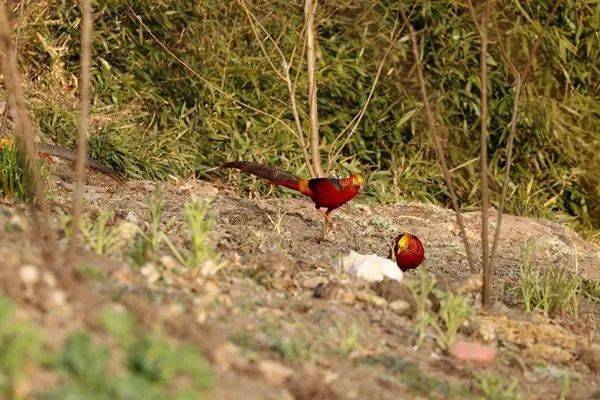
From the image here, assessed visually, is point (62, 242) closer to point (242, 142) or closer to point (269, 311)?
point (269, 311)

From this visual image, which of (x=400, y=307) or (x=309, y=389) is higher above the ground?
(x=309, y=389)

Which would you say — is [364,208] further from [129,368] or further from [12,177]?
[129,368]

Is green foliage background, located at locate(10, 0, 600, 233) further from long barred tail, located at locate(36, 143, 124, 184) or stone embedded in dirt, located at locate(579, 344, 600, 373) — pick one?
stone embedded in dirt, located at locate(579, 344, 600, 373)

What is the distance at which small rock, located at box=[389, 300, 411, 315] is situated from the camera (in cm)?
388

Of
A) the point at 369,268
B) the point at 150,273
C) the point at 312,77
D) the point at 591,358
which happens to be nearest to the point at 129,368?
the point at 150,273

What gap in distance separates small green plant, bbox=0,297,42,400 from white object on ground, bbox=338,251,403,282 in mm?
1787

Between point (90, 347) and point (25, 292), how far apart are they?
1.43 feet

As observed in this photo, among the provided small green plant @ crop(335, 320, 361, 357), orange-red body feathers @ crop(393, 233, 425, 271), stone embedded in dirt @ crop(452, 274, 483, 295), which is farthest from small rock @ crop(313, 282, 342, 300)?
orange-red body feathers @ crop(393, 233, 425, 271)

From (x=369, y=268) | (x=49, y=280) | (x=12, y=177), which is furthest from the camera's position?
(x=12, y=177)

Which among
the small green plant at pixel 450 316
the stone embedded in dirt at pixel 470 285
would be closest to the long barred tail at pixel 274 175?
the stone embedded in dirt at pixel 470 285

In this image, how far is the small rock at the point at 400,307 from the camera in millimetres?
3881

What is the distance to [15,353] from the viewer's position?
244cm

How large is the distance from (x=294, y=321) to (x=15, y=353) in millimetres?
1208

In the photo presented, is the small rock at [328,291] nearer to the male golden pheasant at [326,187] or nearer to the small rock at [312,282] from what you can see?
the small rock at [312,282]
